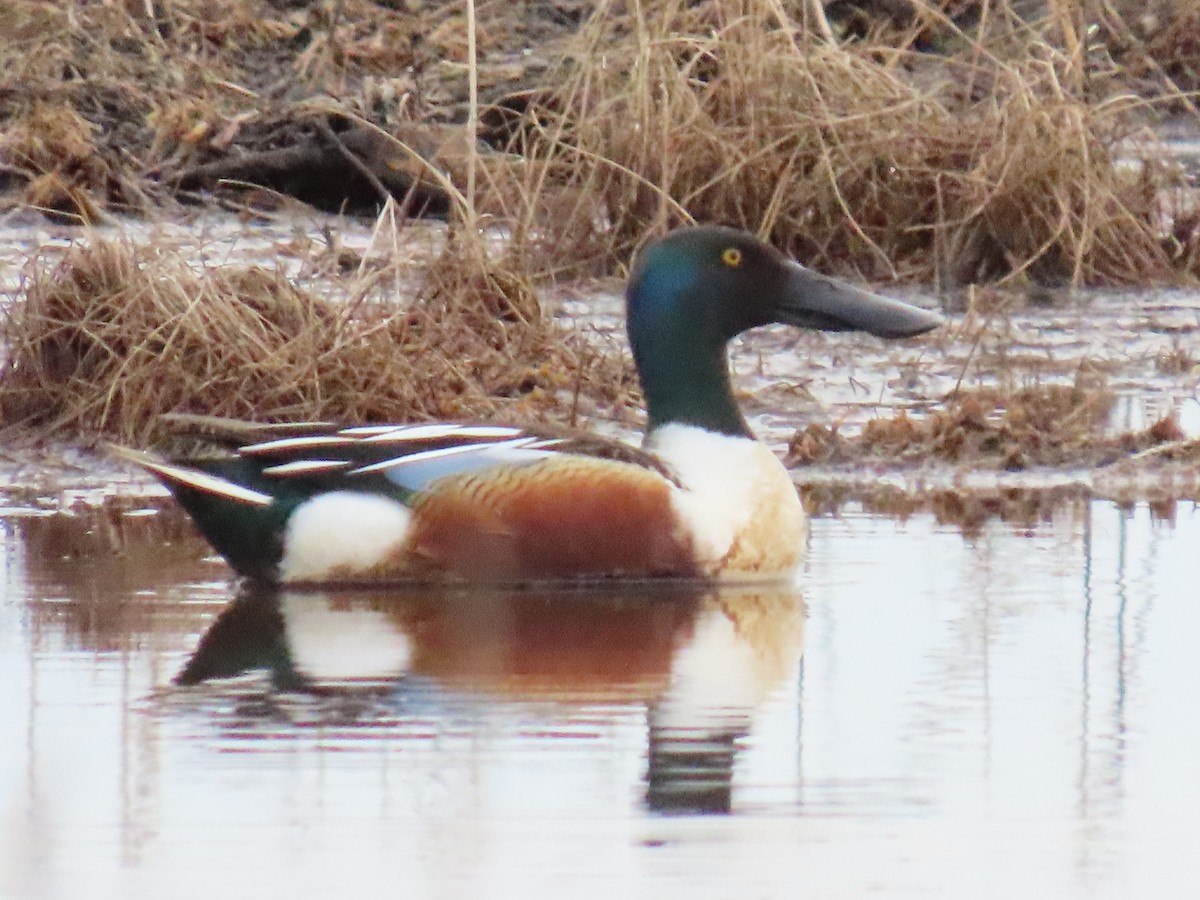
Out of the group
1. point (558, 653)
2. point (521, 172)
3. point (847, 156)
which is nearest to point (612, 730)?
point (558, 653)

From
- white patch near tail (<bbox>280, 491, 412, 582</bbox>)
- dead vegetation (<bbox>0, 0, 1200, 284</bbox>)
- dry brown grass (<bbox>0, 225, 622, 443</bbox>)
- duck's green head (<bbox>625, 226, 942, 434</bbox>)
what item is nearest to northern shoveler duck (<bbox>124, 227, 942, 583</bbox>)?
white patch near tail (<bbox>280, 491, 412, 582</bbox>)

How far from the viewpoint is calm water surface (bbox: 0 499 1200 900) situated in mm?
3848

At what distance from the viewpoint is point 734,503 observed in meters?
6.03

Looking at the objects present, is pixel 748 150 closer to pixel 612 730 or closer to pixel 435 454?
pixel 435 454

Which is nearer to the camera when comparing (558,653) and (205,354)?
(558,653)

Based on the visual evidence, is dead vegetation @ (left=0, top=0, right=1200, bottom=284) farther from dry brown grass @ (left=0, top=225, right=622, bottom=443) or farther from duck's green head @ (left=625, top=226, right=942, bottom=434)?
duck's green head @ (left=625, top=226, right=942, bottom=434)

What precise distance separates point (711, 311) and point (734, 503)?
1.89ft

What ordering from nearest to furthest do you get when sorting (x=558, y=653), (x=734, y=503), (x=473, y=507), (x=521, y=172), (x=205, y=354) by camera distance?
(x=558, y=653)
(x=473, y=507)
(x=734, y=503)
(x=205, y=354)
(x=521, y=172)

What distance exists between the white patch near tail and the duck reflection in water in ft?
0.24

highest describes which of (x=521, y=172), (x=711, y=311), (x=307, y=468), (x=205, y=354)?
(x=521, y=172)

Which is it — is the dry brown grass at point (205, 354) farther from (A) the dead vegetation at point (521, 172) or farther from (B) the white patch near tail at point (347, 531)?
(B) the white patch near tail at point (347, 531)

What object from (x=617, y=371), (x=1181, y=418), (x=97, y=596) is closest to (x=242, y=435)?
(x=97, y=596)

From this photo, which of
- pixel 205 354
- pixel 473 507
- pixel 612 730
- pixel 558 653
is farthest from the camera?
pixel 205 354

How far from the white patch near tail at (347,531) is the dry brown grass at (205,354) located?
137 centimetres
